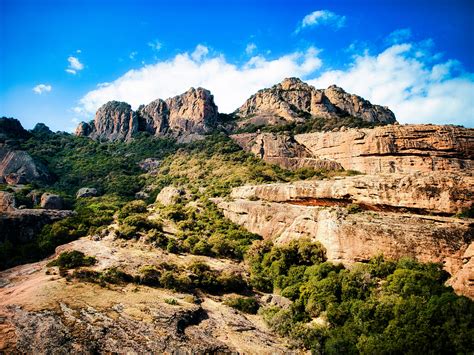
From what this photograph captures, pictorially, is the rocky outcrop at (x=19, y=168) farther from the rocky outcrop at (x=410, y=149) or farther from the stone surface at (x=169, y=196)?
the rocky outcrop at (x=410, y=149)

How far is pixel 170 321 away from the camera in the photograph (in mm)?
24797

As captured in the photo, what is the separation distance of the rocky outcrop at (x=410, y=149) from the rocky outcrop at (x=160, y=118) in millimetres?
58941

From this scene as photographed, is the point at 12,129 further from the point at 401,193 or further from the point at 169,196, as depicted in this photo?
the point at 401,193

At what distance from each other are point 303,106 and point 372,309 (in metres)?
105

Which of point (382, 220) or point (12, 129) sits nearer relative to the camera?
point (382, 220)

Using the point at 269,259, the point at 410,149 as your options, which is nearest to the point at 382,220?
the point at 269,259

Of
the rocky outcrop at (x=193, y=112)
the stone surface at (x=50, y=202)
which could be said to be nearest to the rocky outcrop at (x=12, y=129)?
the rocky outcrop at (x=193, y=112)

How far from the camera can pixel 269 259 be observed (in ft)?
137

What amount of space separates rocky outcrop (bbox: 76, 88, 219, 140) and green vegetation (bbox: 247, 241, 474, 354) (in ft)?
291

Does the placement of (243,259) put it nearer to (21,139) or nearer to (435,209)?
(435,209)

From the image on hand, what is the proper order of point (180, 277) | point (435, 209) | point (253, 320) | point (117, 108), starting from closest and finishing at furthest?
point (253, 320)
point (180, 277)
point (435, 209)
point (117, 108)

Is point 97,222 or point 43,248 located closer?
point 43,248

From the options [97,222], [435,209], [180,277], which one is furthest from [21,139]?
[435,209]

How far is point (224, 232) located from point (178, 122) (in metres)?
82.2
